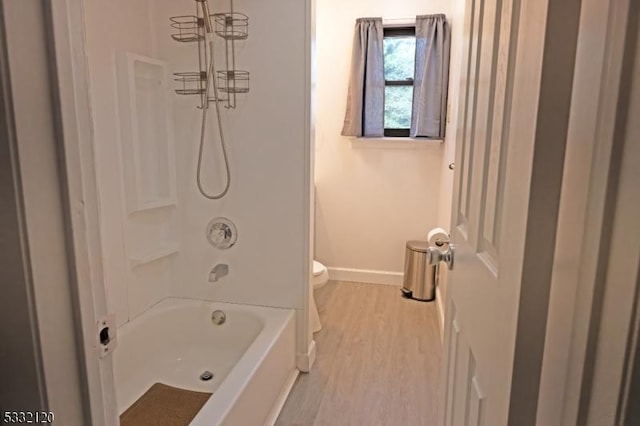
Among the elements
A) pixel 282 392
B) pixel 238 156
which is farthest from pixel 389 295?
pixel 238 156

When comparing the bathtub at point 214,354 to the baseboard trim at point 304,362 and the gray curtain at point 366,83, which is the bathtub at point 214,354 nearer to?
the baseboard trim at point 304,362

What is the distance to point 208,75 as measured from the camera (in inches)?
86.2

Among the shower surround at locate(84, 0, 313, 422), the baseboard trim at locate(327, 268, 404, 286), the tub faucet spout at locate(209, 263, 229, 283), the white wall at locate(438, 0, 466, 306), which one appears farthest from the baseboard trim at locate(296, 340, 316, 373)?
the baseboard trim at locate(327, 268, 404, 286)

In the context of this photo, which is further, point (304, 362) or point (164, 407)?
point (304, 362)

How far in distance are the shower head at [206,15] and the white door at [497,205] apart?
142 cm

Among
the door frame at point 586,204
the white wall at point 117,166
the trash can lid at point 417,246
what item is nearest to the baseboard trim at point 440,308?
the trash can lid at point 417,246

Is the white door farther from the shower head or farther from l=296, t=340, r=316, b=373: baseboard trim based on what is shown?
the shower head

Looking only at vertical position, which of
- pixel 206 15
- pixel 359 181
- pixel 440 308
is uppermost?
pixel 206 15

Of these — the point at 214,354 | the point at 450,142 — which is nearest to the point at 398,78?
the point at 450,142

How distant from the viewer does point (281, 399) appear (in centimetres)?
211

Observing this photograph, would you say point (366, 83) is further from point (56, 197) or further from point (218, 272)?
point (56, 197)

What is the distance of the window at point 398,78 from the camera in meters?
3.46

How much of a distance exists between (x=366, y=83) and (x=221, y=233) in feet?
6.08

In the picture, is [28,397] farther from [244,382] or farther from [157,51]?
[157,51]
